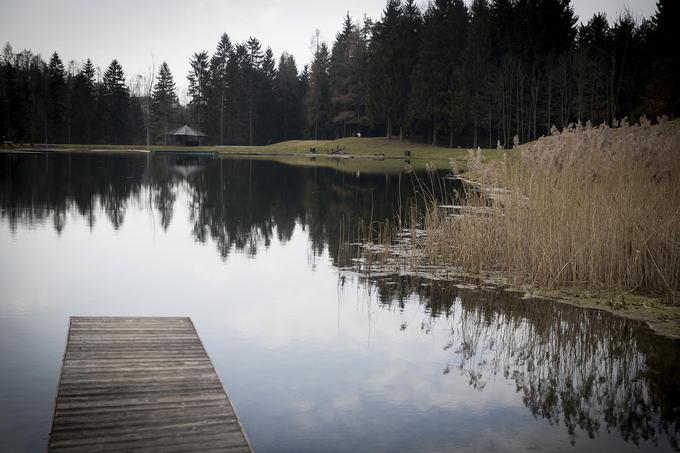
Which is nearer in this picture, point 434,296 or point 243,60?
point 434,296

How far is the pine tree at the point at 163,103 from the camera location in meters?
86.0

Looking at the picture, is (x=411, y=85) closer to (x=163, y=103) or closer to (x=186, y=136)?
(x=186, y=136)

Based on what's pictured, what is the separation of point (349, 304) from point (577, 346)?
3.68 m

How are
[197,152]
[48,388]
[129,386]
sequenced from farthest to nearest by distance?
[197,152], [48,388], [129,386]

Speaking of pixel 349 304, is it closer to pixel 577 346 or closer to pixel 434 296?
pixel 434 296

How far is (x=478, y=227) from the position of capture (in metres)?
12.7

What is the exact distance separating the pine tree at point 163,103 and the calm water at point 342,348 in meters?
71.9

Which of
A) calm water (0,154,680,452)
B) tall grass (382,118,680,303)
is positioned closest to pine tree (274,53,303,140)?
calm water (0,154,680,452)

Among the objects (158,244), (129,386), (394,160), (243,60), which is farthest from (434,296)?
(243,60)

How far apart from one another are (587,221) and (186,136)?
71317mm

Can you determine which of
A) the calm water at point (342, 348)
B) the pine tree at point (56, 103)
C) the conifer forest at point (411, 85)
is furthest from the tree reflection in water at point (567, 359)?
the pine tree at point (56, 103)

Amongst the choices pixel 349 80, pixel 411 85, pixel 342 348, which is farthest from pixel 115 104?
pixel 342 348

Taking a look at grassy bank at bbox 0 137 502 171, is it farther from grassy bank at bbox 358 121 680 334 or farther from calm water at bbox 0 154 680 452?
calm water at bbox 0 154 680 452

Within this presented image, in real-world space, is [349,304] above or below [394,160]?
below
